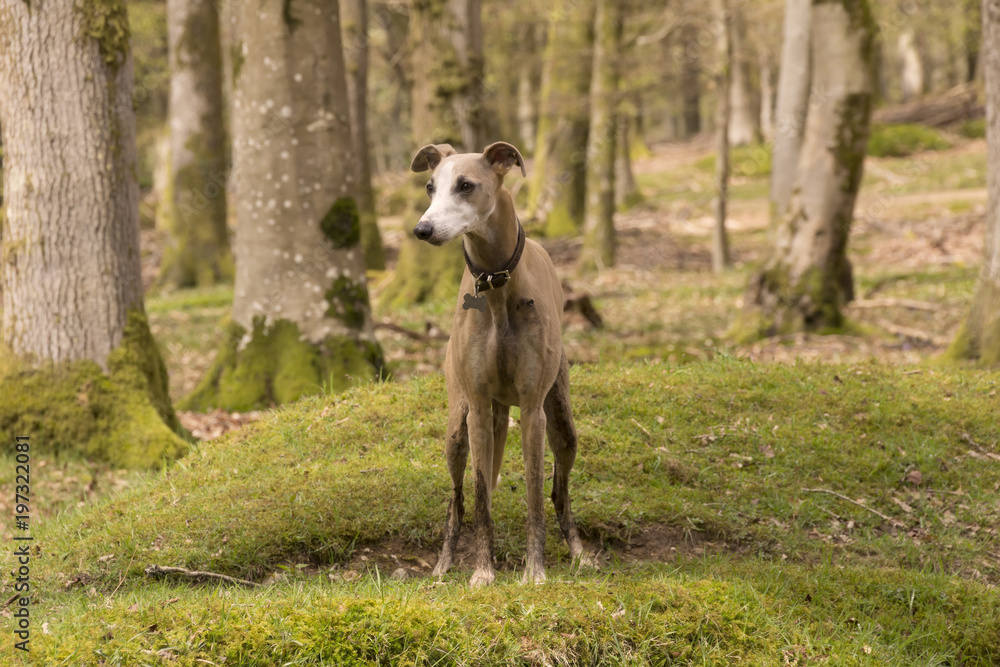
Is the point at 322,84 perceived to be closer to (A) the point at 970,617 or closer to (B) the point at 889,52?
(A) the point at 970,617

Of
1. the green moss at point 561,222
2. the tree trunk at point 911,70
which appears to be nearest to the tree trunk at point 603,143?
the green moss at point 561,222

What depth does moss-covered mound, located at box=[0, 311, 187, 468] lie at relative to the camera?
23.9 ft

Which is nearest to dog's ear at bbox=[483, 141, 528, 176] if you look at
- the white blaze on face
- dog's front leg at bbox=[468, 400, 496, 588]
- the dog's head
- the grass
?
the dog's head

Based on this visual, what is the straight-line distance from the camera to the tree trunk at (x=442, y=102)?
44.4 ft

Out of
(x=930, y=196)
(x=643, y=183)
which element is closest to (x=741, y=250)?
(x=930, y=196)

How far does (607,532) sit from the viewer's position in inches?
217

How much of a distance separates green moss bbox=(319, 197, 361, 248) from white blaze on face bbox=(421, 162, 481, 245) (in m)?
4.69

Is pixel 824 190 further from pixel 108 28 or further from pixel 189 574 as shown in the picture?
pixel 189 574

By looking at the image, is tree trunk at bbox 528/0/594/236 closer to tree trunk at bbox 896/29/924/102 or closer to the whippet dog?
the whippet dog

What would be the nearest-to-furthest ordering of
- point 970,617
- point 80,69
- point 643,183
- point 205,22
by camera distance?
point 970,617 < point 80,69 < point 205,22 < point 643,183

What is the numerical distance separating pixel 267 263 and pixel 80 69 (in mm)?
2361

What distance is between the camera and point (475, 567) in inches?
191

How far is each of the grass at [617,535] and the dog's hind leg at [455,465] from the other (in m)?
0.16

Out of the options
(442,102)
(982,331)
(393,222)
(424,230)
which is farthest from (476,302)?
(393,222)
